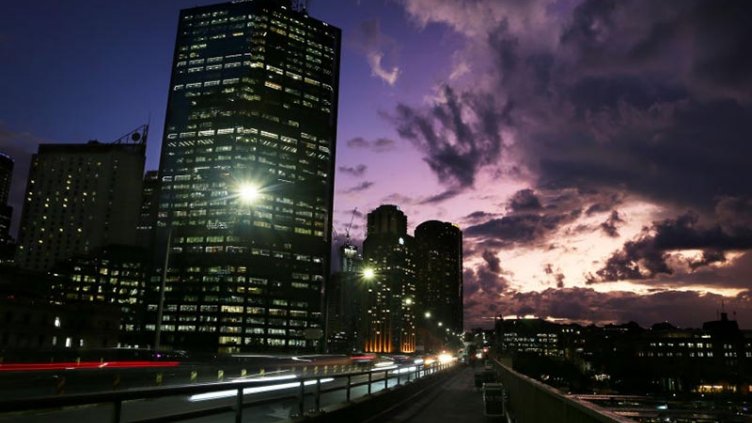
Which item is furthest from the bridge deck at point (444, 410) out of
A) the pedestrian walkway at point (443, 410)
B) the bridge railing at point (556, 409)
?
the bridge railing at point (556, 409)

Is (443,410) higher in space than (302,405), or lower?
lower

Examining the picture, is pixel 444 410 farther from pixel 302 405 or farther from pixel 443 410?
pixel 302 405

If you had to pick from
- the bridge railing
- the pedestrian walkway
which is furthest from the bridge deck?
the bridge railing

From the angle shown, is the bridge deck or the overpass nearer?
the overpass

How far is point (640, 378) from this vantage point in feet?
633

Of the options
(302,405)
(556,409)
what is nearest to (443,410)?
(302,405)

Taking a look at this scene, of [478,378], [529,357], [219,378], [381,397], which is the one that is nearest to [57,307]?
[219,378]

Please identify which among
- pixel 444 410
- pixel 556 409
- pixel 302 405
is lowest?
pixel 444 410

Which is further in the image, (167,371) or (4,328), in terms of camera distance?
(4,328)

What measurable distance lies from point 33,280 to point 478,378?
531 feet

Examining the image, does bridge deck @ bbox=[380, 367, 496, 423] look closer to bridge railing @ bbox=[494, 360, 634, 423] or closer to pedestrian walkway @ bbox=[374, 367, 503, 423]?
pedestrian walkway @ bbox=[374, 367, 503, 423]

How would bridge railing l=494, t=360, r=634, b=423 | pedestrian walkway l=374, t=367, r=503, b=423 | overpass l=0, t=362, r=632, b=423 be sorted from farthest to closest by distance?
pedestrian walkway l=374, t=367, r=503, b=423, overpass l=0, t=362, r=632, b=423, bridge railing l=494, t=360, r=634, b=423

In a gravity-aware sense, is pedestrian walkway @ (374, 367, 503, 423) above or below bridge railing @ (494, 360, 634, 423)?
below

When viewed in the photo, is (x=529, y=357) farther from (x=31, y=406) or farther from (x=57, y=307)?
(x=31, y=406)
